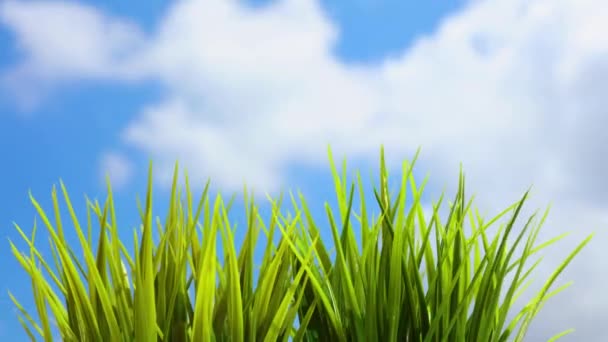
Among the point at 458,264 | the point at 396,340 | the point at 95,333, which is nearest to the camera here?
the point at 95,333

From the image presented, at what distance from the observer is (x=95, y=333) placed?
211 centimetres

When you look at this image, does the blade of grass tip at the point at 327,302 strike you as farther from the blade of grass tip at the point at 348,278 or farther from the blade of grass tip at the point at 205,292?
the blade of grass tip at the point at 205,292

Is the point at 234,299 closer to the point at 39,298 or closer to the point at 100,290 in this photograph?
the point at 100,290

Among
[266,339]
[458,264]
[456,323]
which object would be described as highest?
[458,264]

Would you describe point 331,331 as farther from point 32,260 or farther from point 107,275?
point 32,260

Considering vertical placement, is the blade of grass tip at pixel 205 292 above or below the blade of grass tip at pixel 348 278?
below

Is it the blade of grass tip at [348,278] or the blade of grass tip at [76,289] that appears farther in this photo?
the blade of grass tip at [348,278]

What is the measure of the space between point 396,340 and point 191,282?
61cm

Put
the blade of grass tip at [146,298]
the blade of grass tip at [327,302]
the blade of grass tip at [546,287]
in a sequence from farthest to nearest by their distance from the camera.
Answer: the blade of grass tip at [546,287] → the blade of grass tip at [327,302] → the blade of grass tip at [146,298]

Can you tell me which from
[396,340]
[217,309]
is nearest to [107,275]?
[217,309]

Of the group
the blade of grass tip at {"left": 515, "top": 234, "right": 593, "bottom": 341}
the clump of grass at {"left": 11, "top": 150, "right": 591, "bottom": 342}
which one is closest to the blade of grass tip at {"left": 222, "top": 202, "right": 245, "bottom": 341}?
the clump of grass at {"left": 11, "top": 150, "right": 591, "bottom": 342}

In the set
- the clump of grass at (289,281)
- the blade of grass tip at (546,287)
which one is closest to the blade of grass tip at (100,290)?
the clump of grass at (289,281)

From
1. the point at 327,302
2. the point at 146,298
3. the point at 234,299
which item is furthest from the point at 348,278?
the point at 146,298

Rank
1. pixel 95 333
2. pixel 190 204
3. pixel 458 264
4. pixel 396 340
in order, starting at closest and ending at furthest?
pixel 95 333
pixel 190 204
pixel 396 340
pixel 458 264
